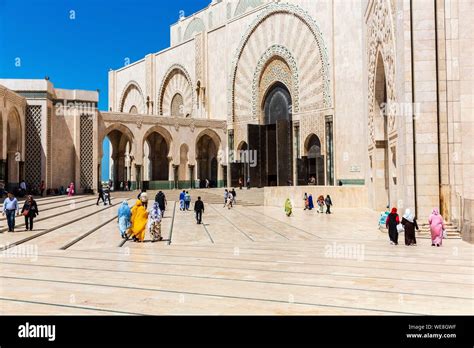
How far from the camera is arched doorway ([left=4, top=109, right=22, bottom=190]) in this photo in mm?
20359

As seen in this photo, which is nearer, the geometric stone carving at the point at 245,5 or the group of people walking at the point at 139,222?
the group of people walking at the point at 139,222

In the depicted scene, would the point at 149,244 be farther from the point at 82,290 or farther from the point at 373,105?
the point at 373,105

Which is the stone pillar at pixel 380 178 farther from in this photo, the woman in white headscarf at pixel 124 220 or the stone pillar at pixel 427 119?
the woman in white headscarf at pixel 124 220

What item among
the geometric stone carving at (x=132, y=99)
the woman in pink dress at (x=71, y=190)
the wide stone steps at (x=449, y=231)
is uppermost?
the geometric stone carving at (x=132, y=99)

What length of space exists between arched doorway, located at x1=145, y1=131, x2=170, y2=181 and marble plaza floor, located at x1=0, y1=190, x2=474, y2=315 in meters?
22.6

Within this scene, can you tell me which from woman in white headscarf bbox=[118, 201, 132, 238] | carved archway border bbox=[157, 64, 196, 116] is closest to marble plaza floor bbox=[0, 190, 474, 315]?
woman in white headscarf bbox=[118, 201, 132, 238]

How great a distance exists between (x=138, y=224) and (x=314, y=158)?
15903 millimetres

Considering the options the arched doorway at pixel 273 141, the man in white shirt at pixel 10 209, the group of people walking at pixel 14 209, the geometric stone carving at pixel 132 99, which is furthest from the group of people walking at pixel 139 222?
the geometric stone carving at pixel 132 99

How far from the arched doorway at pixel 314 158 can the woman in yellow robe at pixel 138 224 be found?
48.5 feet

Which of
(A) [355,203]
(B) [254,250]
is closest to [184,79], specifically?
(A) [355,203]

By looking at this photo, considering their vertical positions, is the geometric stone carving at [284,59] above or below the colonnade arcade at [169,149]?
above

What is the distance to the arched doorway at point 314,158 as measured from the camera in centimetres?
2250

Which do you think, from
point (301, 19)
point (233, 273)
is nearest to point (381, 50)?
point (233, 273)
